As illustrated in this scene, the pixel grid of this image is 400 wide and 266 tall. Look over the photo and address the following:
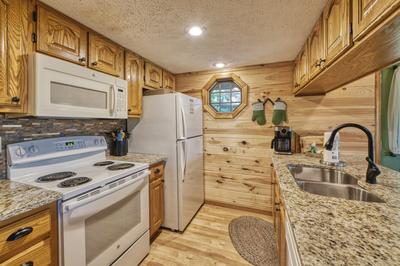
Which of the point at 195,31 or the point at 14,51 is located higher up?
the point at 195,31

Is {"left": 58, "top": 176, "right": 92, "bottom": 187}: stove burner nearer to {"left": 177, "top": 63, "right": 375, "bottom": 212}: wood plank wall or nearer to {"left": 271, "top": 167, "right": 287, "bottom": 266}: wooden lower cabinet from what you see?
{"left": 271, "top": 167, "right": 287, "bottom": 266}: wooden lower cabinet

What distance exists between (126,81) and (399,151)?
316cm

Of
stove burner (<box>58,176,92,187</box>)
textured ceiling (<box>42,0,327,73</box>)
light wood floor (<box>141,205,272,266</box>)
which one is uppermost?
textured ceiling (<box>42,0,327,73</box>)

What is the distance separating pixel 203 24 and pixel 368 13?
3.61 feet

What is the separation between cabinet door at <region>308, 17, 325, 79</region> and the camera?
136 centimetres

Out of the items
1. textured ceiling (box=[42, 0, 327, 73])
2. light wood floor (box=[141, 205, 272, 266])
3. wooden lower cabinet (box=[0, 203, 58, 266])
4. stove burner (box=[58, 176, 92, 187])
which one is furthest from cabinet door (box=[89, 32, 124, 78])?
light wood floor (box=[141, 205, 272, 266])

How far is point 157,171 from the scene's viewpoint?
81.0 inches

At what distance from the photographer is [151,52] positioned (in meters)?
2.13

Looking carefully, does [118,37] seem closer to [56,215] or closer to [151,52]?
[151,52]

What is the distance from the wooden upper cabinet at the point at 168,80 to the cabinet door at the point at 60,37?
1.29 m

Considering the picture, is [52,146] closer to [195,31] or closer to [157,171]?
[157,171]

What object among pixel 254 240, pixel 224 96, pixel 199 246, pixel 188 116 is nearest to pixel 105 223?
pixel 199 246

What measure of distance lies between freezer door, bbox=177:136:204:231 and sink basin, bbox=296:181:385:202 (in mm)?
1275

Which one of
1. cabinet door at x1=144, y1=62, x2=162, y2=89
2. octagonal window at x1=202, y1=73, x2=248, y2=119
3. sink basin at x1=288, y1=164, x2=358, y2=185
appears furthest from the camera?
octagonal window at x1=202, y1=73, x2=248, y2=119
